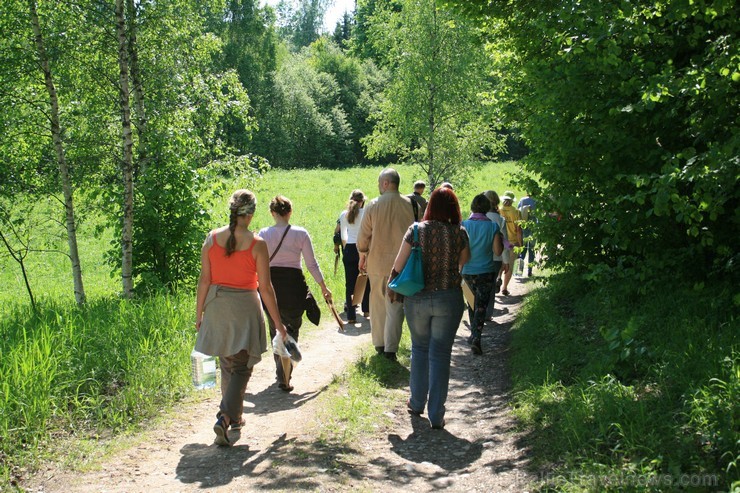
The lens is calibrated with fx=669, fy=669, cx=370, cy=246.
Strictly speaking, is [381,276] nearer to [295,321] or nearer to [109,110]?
[295,321]

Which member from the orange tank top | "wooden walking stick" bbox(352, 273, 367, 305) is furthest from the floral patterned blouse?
"wooden walking stick" bbox(352, 273, 367, 305)

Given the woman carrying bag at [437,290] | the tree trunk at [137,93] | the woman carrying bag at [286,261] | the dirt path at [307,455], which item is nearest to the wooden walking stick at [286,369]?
the woman carrying bag at [286,261]

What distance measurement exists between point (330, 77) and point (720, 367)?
59033mm

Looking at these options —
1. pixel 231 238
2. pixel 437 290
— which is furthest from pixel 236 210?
pixel 437 290

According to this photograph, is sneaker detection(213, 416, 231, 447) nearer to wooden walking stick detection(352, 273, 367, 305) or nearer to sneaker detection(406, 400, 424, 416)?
sneaker detection(406, 400, 424, 416)

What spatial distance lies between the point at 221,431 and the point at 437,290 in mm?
2103

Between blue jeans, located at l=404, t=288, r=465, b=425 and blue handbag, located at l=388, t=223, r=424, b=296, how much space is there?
0.15m

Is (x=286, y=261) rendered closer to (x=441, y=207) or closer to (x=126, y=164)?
(x=441, y=207)

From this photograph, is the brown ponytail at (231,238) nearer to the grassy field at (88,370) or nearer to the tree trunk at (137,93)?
the grassy field at (88,370)

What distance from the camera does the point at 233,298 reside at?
17.7ft

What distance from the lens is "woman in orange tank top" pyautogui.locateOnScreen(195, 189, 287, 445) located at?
5344 millimetres

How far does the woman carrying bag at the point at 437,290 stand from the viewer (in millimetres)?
5641

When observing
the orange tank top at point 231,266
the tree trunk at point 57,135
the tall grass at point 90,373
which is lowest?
the tall grass at point 90,373

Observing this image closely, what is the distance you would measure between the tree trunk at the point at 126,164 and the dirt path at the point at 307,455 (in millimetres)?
3990
